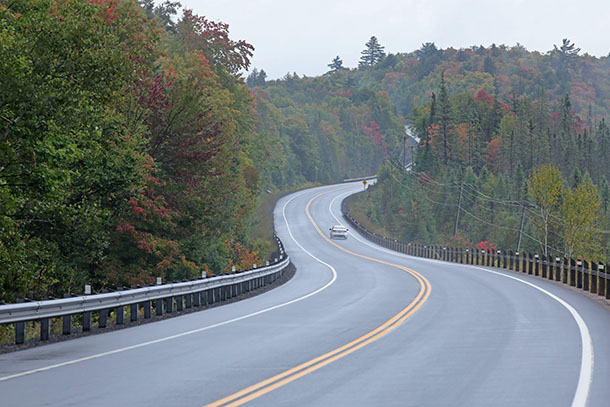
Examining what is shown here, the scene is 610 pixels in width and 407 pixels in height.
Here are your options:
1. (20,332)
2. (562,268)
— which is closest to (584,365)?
(20,332)

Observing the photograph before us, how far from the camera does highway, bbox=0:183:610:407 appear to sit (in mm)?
9422

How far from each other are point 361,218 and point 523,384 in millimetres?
121837

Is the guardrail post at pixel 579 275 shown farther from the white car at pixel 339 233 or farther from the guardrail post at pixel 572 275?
the white car at pixel 339 233

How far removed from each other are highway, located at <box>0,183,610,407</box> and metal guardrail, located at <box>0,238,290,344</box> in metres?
0.60

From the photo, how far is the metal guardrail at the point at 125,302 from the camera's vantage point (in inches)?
574

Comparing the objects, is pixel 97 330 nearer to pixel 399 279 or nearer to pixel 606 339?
pixel 606 339

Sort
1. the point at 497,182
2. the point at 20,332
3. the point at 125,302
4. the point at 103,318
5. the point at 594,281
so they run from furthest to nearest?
the point at 497,182 → the point at 594,281 → the point at 125,302 → the point at 103,318 → the point at 20,332

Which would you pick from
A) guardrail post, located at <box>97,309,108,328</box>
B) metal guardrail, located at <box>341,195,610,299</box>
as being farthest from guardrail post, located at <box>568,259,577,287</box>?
guardrail post, located at <box>97,309,108,328</box>

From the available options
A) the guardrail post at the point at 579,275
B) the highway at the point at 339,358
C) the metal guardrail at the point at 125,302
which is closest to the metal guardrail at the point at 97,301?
the metal guardrail at the point at 125,302

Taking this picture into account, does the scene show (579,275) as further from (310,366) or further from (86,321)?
(310,366)

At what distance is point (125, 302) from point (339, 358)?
22.7 ft

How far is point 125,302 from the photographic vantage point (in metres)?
17.8

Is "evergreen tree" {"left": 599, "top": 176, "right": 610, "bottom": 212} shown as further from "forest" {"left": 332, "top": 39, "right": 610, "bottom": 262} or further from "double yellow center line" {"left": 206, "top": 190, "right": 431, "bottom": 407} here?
"double yellow center line" {"left": 206, "top": 190, "right": 431, "bottom": 407}

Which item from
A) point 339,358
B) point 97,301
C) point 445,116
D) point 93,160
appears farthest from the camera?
point 445,116
